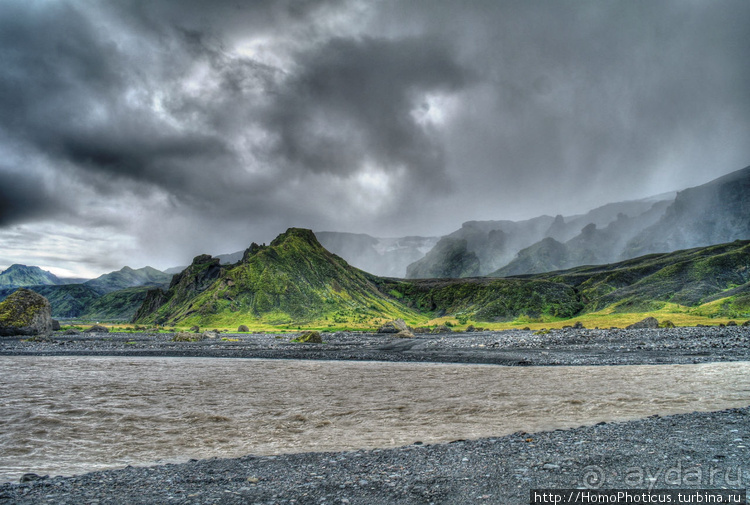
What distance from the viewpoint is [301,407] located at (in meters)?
19.0

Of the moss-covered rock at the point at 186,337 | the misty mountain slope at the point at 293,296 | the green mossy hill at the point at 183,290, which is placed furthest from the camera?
the green mossy hill at the point at 183,290

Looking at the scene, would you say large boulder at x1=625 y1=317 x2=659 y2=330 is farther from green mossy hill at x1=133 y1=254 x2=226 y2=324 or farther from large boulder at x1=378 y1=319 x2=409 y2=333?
green mossy hill at x1=133 y1=254 x2=226 y2=324

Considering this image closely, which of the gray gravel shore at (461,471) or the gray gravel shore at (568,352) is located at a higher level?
the gray gravel shore at (461,471)

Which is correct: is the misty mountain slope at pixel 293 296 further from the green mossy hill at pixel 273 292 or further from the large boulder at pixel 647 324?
the large boulder at pixel 647 324

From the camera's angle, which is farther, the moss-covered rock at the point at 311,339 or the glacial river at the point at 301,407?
the moss-covered rock at the point at 311,339

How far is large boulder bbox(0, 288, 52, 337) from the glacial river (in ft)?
190

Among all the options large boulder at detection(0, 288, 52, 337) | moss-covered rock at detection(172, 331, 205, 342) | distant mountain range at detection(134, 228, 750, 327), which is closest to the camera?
moss-covered rock at detection(172, 331, 205, 342)

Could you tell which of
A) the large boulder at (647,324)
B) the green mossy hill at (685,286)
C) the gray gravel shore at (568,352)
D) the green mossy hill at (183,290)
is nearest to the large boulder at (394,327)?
the gray gravel shore at (568,352)

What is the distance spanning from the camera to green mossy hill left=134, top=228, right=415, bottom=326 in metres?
137

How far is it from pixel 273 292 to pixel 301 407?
133588mm

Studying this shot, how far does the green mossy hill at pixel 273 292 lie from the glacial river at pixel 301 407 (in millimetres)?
106093

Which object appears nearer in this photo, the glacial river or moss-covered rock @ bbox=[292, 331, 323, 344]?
the glacial river

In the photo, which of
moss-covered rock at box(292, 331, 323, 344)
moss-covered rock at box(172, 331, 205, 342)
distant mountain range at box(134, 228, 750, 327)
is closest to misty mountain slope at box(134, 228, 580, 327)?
distant mountain range at box(134, 228, 750, 327)

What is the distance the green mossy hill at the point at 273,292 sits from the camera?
13725 centimetres
